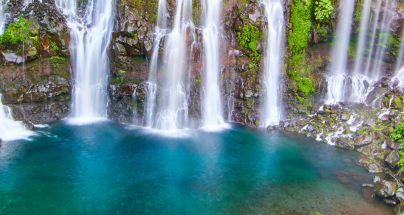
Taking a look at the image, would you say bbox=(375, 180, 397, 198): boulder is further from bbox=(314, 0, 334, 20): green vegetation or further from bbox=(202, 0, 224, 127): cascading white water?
bbox=(314, 0, 334, 20): green vegetation

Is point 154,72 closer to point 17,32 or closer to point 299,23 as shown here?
point 17,32

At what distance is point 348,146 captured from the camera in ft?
55.1

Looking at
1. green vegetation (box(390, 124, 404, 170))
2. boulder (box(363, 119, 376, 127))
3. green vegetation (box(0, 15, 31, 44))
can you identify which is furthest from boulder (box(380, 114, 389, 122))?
green vegetation (box(0, 15, 31, 44))

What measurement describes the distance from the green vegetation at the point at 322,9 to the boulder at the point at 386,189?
529 inches

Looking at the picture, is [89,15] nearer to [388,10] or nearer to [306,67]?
[306,67]

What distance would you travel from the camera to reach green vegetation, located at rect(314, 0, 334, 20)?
64.4ft

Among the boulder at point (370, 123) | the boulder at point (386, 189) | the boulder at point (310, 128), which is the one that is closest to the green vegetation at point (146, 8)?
the boulder at point (310, 128)

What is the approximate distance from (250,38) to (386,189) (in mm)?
13622

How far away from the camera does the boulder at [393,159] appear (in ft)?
44.2

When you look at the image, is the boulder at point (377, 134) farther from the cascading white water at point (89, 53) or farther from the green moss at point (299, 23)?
the cascading white water at point (89, 53)

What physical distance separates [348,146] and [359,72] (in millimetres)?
8862

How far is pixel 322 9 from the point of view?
20.0 metres

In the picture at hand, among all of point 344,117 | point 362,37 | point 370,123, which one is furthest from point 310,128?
point 362,37

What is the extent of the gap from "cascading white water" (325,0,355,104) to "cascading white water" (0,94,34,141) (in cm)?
2360
